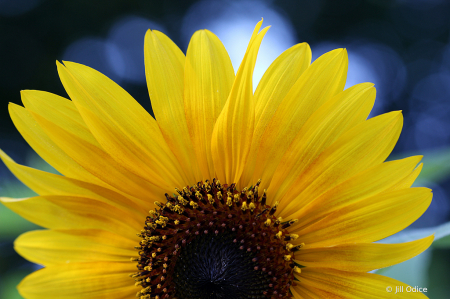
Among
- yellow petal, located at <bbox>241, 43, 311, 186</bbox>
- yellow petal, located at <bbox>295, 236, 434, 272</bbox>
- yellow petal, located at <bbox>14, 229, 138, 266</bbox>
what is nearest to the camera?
yellow petal, located at <bbox>295, 236, 434, 272</bbox>

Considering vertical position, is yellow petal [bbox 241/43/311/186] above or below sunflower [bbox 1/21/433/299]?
above

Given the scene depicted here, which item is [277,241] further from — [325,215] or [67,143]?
[67,143]

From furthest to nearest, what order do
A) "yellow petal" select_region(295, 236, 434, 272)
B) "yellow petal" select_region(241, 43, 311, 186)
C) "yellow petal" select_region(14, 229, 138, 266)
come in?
"yellow petal" select_region(241, 43, 311, 186) < "yellow petal" select_region(14, 229, 138, 266) < "yellow petal" select_region(295, 236, 434, 272)

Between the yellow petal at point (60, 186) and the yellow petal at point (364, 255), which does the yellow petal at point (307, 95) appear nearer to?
the yellow petal at point (364, 255)

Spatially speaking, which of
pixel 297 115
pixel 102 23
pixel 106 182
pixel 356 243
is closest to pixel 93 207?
pixel 106 182

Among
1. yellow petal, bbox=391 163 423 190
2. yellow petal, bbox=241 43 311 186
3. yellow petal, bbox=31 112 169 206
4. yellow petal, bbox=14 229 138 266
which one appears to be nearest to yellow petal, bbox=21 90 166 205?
yellow petal, bbox=31 112 169 206

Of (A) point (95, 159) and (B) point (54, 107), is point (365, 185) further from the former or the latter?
(B) point (54, 107)

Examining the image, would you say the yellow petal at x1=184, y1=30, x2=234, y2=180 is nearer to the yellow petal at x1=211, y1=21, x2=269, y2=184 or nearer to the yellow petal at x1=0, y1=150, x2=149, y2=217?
the yellow petal at x1=211, y1=21, x2=269, y2=184
